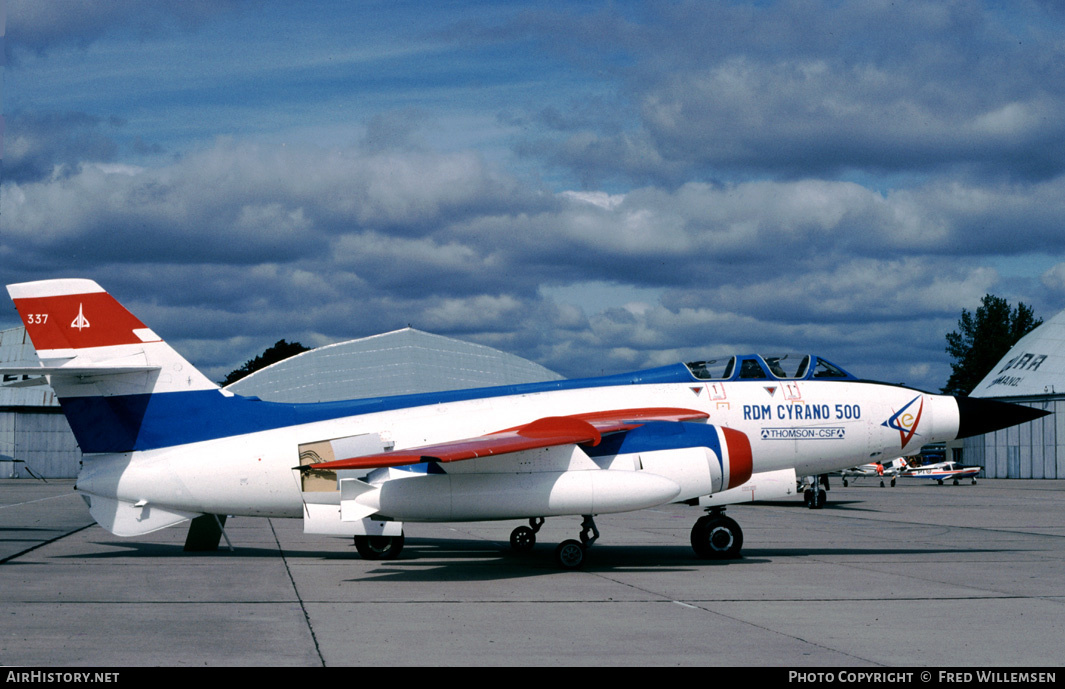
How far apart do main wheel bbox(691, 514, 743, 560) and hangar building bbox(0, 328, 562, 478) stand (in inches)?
1888

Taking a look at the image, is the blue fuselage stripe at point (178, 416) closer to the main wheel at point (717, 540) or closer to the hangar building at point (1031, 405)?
the main wheel at point (717, 540)

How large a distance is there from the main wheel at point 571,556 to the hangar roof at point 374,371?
4965 centimetres

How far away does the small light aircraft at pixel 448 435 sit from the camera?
1321 centimetres

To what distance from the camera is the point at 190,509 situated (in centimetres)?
1441

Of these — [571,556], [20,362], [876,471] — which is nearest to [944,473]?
[876,471]

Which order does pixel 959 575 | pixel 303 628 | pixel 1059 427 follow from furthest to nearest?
pixel 1059 427, pixel 959 575, pixel 303 628

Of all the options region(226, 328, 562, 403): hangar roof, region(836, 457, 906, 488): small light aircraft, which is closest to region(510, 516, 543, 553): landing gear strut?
region(836, 457, 906, 488): small light aircraft

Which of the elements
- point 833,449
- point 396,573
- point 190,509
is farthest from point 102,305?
point 833,449

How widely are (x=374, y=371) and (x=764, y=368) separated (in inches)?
2018

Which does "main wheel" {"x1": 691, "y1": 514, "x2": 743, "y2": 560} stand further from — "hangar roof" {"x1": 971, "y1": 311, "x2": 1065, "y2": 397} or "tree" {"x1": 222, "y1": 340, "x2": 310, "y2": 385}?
"tree" {"x1": 222, "y1": 340, "x2": 310, "y2": 385}

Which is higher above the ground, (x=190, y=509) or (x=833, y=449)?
(x=833, y=449)

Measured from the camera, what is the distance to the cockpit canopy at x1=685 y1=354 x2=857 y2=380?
15219mm

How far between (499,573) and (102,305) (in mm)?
7142
